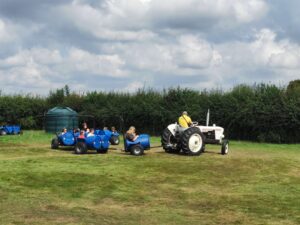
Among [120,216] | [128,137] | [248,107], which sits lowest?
[120,216]

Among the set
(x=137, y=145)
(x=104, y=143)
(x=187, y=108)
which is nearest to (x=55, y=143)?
(x=104, y=143)

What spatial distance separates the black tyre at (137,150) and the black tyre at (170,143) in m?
1.41

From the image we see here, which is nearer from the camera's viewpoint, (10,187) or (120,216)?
(120,216)

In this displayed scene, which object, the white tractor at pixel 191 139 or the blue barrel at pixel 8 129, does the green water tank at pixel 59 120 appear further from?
the white tractor at pixel 191 139

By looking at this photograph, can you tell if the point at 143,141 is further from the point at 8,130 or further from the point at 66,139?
the point at 8,130

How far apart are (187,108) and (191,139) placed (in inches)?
560

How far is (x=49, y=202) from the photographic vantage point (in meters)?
9.94

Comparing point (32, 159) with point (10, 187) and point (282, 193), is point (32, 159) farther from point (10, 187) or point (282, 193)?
point (282, 193)

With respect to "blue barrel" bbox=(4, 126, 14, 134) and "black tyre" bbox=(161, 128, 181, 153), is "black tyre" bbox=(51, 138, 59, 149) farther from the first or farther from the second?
"blue barrel" bbox=(4, 126, 14, 134)

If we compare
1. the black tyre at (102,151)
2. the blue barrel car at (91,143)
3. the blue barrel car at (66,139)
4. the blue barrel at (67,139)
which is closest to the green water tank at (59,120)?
the blue barrel car at (66,139)

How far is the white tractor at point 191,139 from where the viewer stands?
1841 centimetres

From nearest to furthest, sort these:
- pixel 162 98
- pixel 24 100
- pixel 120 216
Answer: pixel 120 216, pixel 162 98, pixel 24 100

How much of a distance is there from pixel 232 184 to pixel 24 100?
32406mm

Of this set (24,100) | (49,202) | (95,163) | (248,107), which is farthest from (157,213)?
(24,100)
